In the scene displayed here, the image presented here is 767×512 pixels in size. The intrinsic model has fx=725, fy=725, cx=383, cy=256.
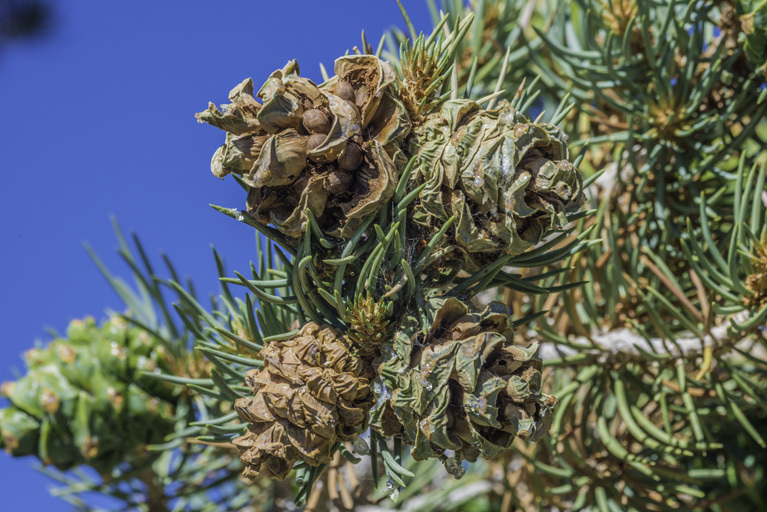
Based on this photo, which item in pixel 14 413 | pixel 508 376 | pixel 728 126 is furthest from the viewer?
pixel 14 413

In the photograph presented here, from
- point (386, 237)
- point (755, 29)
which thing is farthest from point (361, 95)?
point (755, 29)

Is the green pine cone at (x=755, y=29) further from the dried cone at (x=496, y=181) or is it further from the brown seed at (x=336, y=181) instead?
the brown seed at (x=336, y=181)

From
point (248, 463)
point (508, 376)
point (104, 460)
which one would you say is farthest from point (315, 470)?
point (104, 460)

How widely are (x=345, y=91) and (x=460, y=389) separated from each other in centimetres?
26

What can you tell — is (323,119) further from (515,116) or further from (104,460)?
(104,460)

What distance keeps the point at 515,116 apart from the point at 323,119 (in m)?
0.15

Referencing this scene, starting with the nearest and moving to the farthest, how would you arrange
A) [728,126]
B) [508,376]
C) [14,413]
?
[508,376] < [728,126] < [14,413]

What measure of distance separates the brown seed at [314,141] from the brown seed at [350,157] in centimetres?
2

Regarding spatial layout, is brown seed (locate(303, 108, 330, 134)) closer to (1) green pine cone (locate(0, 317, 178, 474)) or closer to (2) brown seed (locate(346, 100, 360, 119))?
(2) brown seed (locate(346, 100, 360, 119))

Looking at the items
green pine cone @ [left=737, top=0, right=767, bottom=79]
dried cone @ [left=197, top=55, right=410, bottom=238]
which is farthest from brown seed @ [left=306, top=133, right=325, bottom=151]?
green pine cone @ [left=737, top=0, right=767, bottom=79]

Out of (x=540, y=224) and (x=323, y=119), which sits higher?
(x=323, y=119)

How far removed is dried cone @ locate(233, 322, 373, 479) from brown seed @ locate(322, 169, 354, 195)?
0.39 ft

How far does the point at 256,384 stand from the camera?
598mm

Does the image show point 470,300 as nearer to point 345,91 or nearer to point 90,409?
point 345,91
